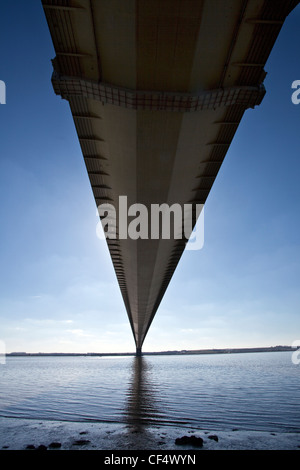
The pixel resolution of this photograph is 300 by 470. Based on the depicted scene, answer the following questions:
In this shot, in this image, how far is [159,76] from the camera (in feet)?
23.7

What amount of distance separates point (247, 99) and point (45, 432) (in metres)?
12.2

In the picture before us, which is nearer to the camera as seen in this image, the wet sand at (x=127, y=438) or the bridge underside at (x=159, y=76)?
the bridge underside at (x=159, y=76)

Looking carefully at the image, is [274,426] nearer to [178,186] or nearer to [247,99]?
[178,186]

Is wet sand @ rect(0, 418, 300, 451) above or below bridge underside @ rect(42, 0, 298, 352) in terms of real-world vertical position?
below

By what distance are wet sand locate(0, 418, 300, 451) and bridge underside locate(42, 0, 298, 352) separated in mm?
9149

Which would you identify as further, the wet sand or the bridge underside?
the wet sand

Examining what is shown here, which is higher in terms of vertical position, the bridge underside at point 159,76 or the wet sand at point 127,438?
the bridge underside at point 159,76

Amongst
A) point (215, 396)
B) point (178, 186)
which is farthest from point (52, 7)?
point (215, 396)

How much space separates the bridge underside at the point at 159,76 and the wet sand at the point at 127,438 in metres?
9.15

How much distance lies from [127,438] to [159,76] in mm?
10247

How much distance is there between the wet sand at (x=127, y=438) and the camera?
23.8 feet

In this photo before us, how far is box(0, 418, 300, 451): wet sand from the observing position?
23.8 ft

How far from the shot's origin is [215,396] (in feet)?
53.8

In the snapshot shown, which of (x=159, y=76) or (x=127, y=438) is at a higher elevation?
(x=159, y=76)
